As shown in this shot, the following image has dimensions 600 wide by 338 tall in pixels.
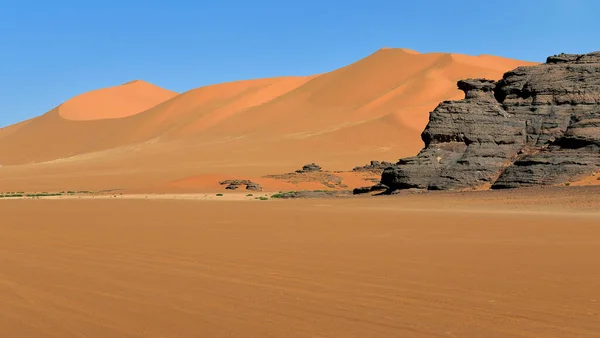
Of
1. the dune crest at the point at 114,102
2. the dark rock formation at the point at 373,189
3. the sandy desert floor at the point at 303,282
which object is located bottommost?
the sandy desert floor at the point at 303,282

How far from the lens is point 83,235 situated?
12109 mm

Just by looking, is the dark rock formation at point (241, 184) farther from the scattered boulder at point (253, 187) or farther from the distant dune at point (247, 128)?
the distant dune at point (247, 128)

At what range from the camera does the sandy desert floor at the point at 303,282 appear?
495cm

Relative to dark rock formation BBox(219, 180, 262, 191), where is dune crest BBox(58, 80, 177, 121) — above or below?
above

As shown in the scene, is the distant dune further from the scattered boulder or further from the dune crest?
the scattered boulder

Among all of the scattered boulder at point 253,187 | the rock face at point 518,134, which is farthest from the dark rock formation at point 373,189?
the scattered boulder at point 253,187

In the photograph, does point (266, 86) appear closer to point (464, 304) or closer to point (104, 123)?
point (104, 123)

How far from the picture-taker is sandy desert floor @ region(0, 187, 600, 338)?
4.95m

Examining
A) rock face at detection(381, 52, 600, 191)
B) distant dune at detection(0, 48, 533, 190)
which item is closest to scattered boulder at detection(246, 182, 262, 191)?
distant dune at detection(0, 48, 533, 190)

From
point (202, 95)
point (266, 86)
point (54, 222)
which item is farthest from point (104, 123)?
point (54, 222)

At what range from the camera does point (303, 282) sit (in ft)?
22.2

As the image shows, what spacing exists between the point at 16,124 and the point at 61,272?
556 feet

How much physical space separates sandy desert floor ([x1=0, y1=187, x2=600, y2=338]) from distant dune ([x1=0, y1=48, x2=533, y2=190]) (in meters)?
45.2

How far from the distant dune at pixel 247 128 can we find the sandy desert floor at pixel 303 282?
4517 cm
